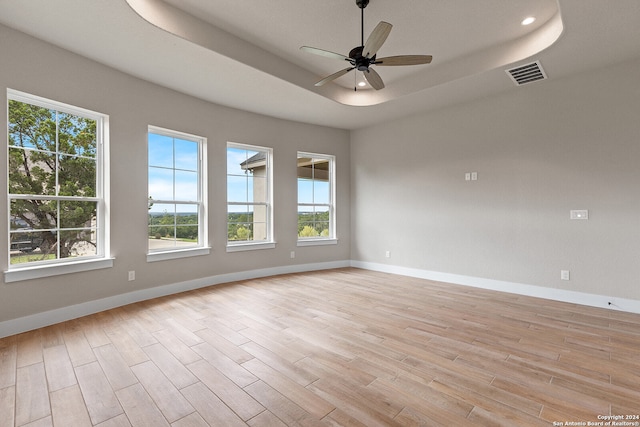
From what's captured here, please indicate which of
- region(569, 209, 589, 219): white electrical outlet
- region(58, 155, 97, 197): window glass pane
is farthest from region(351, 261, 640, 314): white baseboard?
Result: region(58, 155, 97, 197): window glass pane

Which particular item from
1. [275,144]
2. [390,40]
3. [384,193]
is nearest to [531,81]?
[390,40]

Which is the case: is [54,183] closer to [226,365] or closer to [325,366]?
[226,365]

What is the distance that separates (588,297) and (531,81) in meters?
2.88

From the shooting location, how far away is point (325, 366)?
7.37 ft

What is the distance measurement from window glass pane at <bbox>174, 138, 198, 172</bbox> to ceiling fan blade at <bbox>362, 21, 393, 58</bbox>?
3.03 meters

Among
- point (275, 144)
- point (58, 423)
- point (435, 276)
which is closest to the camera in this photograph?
point (58, 423)

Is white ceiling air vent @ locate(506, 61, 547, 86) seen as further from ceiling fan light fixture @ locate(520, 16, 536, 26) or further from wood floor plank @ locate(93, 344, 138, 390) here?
wood floor plank @ locate(93, 344, 138, 390)

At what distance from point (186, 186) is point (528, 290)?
17.0 ft

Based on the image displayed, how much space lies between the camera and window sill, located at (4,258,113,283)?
2822mm

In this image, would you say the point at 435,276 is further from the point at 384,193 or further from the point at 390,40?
the point at 390,40

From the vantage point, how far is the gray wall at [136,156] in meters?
2.91

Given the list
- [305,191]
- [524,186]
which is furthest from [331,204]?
[524,186]

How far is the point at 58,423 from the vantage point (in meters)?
1.65

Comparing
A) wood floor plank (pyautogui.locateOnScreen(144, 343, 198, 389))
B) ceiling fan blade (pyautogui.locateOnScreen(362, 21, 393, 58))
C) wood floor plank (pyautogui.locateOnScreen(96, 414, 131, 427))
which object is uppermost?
ceiling fan blade (pyautogui.locateOnScreen(362, 21, 393, 58))
